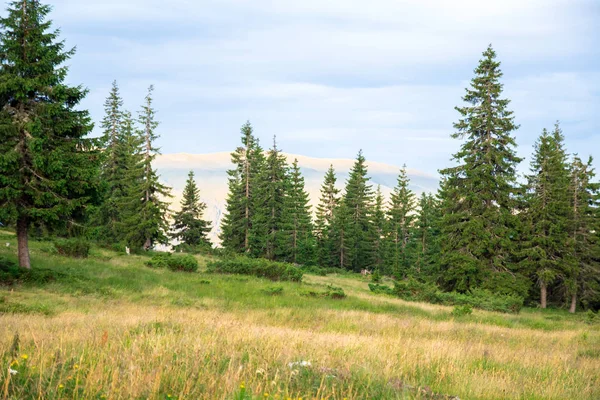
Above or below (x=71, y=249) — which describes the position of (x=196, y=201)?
above

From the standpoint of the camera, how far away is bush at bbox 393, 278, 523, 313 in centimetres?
2403

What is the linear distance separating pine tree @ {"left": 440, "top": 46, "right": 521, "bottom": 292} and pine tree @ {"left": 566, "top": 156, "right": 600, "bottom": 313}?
8.15 metres

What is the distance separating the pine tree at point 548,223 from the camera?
113 feet

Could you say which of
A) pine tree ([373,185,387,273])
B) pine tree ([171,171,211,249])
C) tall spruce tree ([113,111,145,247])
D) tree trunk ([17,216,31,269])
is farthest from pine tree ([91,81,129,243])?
pine tree ([373,185,387,273])

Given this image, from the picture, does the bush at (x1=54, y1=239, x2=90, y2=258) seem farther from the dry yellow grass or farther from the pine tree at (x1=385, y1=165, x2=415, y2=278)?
the pine tree at (x1=385, y1=165, x2=415, y2=278)

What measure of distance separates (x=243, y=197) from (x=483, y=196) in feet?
99.6

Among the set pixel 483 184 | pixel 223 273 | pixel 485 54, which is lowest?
pixel 223 273

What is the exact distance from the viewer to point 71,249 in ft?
84.8

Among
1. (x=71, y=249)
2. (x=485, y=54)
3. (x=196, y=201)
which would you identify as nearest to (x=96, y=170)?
(x=71, y=249)

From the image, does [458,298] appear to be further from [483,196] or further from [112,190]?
[112,190]

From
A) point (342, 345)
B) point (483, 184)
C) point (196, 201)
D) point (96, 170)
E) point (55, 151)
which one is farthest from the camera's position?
point (196, 201)

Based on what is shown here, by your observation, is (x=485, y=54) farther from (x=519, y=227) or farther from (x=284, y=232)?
(x=284, y=232)

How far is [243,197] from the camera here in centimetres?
5344

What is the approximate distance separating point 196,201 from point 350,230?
21.7m
